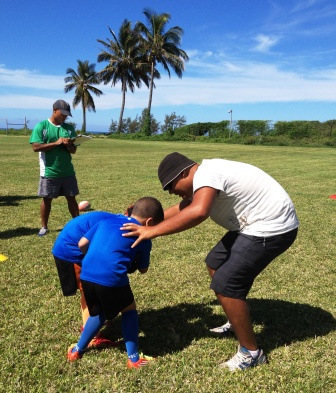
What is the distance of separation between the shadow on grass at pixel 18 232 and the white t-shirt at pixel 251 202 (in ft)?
12.8

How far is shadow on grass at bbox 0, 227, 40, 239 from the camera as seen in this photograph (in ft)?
17.9

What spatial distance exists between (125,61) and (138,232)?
48445 mm

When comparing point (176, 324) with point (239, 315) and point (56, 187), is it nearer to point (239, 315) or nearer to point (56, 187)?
point (239, 315)

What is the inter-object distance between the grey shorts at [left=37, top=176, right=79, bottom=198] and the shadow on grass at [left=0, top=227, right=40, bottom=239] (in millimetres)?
655

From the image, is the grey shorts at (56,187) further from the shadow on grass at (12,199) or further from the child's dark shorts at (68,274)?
the child's dark shorts at (68,274)

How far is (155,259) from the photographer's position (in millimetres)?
4719

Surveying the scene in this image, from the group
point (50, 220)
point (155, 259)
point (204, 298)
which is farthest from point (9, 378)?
point (50, 220)

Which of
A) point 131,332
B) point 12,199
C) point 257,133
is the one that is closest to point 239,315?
point 131,332

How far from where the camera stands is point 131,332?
2537mm

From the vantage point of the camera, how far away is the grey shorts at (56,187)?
17.8 feet

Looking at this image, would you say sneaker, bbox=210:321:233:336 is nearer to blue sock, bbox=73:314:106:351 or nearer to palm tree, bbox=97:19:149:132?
blue sock, bbox=73:314:106:351

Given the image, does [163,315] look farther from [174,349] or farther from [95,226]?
[95,226]

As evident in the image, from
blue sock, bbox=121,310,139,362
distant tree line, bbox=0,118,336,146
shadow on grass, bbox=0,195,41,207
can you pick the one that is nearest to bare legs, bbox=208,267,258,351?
blue sock, bbox=121,310,139,362

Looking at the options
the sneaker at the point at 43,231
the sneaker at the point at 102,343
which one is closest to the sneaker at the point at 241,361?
the sneaker at the point at 102,343
